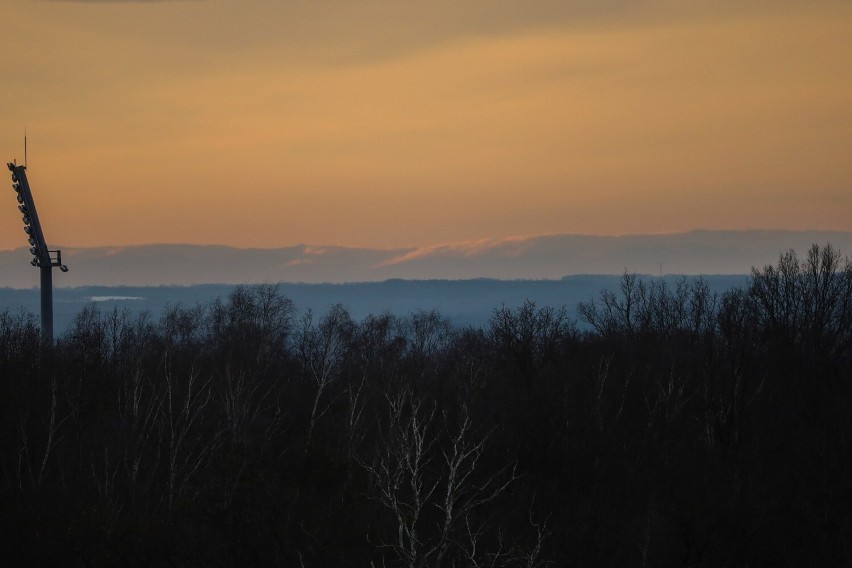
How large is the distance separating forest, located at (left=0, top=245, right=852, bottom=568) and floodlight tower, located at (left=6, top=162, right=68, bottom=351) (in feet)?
6.66

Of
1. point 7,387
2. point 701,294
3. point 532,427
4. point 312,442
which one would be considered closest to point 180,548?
point 312,442

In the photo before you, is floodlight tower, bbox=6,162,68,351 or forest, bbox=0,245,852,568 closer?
forest, bbox=0,245,852,568

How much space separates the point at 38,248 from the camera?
6612 cm

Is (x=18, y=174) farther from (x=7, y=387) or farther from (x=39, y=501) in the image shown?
(x=39, y=501)

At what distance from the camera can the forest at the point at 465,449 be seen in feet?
138

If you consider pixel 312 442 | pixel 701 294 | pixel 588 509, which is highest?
pixel 701 294

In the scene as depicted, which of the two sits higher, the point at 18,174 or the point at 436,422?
the point at 18,174

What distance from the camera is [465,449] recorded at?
50.8m

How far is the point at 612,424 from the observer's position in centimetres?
6675

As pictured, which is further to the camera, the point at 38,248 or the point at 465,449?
the point at 38,248

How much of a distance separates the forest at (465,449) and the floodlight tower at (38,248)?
2030 millimetres

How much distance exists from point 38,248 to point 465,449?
3181 centimetres

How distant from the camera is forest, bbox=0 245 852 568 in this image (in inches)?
1661

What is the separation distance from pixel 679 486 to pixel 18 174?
140ft
